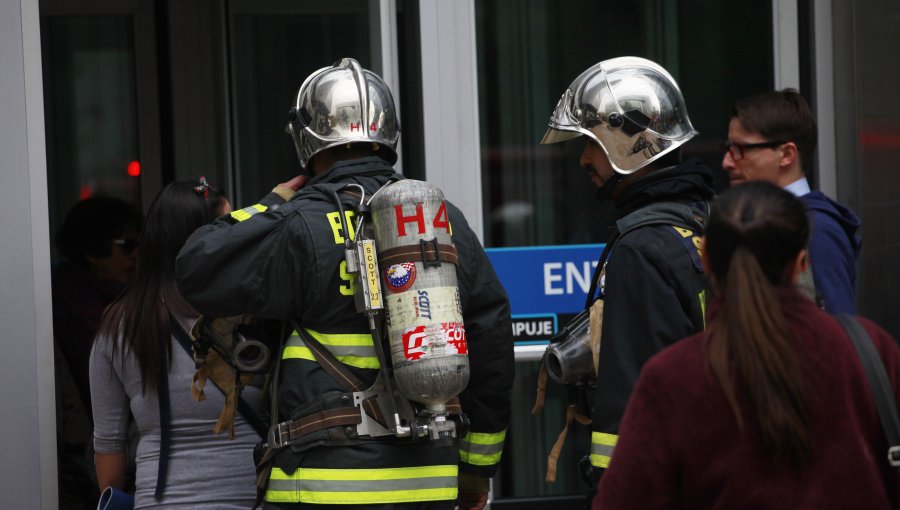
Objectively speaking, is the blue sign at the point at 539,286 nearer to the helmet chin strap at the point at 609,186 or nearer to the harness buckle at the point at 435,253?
the helmet chin strap at the point at 609,186

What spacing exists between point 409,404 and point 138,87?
13.7 ft

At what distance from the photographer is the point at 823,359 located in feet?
6.27

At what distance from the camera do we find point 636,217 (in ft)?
9.77

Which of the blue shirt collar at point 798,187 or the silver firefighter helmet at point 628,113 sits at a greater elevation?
the silver firefighter helmet at point 628,113

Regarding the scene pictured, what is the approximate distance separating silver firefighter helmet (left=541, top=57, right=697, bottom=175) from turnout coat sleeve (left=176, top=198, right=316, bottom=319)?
857 mm

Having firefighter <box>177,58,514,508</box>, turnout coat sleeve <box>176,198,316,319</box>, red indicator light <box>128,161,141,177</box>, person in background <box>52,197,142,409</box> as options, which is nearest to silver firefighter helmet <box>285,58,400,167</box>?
firefighter <box>177,58,514,508</box>

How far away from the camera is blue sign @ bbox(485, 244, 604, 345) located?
15.3ft

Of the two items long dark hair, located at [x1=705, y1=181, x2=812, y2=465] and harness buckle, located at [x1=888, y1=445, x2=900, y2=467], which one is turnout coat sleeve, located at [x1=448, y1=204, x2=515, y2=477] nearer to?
long dark hair, located at [x1=705, y1=181, x2=812, y2=465]

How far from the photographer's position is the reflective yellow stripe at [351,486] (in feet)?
9.89

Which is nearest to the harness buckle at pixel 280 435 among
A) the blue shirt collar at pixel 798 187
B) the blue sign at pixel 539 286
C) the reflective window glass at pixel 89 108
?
the blue shirt collar at pixel 798 187

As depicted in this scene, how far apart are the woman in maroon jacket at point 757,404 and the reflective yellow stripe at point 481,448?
145cm

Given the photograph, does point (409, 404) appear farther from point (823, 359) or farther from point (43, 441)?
point (43, 441)

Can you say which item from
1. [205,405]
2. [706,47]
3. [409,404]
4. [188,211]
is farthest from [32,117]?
[706,47]

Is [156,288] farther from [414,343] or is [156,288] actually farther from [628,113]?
[628,113]
